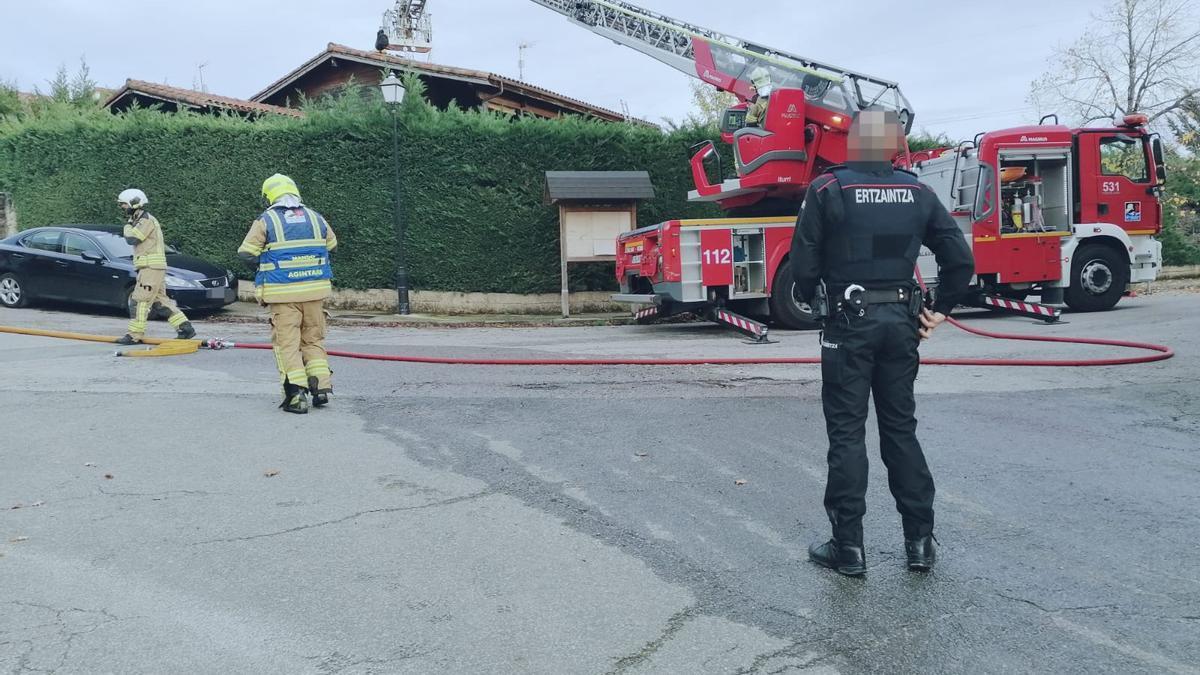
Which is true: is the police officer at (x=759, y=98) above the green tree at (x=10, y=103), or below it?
below

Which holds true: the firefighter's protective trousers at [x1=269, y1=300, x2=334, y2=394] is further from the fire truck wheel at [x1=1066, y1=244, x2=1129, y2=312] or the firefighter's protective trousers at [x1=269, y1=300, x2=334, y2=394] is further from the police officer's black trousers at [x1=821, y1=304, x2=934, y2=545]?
the fire truck wheel at [x1=1066, y1=244, x2=1129, y2=312]

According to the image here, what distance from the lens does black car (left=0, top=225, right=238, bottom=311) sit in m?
14.5

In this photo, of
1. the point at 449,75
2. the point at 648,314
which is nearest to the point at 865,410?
the point at 648,314

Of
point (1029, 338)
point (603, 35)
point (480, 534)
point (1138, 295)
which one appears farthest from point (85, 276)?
point (1138, 295)

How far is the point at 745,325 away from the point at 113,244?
10256 millimetres

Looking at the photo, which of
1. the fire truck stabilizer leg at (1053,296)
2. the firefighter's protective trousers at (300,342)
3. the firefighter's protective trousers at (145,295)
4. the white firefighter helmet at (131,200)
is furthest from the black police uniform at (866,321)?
the fire truck stabilizer leg at (1053,296)

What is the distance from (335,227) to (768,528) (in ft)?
46.2

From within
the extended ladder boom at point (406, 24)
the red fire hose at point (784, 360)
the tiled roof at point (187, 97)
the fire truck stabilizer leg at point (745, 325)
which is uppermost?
the extended ladder boom at point (406, 24)

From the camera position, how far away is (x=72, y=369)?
9.39m

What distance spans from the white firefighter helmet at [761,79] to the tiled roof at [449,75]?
764cm

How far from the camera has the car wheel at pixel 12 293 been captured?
15344mm

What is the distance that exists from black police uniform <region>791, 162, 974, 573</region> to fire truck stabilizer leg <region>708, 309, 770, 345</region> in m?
7.85

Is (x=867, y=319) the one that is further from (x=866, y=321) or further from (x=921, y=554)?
(x=921, y=554)

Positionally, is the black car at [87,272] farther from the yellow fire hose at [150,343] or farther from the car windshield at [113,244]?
the yellow fire hose at [150,343]
